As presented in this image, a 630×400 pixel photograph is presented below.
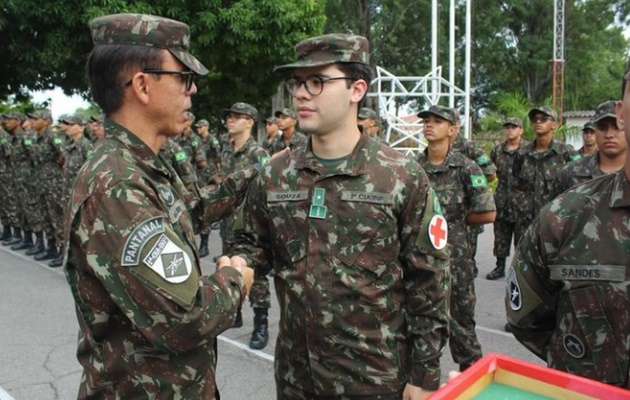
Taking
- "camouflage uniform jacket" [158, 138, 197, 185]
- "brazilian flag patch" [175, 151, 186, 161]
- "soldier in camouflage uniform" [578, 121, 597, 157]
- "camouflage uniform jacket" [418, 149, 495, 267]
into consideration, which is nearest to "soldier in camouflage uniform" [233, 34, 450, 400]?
"camouflage uniform jacket" [418, 149, 495, 267]

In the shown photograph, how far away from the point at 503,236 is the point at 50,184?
6249 millimetres

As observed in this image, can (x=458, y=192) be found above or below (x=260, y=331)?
above

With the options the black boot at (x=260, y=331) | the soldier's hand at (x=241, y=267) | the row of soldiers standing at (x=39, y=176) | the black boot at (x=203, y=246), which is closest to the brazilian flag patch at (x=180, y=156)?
the black boot at (x=260, y=331)

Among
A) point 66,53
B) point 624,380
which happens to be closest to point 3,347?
point 624,380

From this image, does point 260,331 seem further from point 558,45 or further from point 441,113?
point 558,45

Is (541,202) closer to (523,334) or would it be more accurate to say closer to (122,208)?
(523,334)

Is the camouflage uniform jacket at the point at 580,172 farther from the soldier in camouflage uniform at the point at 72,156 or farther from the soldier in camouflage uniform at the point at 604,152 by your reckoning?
the soldier in camouflage uniform at the point at 72,156

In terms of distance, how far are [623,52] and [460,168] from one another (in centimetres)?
3865

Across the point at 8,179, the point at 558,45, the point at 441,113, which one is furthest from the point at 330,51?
the point at 558,45

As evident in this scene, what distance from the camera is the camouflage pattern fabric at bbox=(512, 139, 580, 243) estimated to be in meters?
6.17

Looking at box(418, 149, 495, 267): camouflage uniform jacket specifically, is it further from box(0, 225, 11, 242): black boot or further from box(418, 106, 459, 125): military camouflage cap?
box(0, 225, 11, 242): black boot

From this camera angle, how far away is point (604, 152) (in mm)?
4367

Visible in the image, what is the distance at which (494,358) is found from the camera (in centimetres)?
120

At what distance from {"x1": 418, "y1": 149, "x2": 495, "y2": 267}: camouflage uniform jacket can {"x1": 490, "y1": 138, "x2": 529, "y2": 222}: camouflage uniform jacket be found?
2.73 meters
